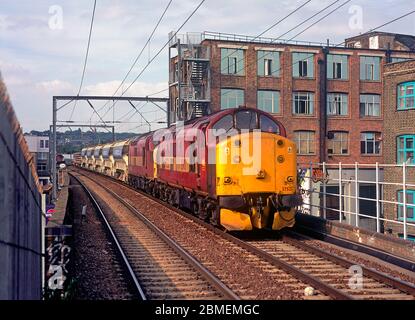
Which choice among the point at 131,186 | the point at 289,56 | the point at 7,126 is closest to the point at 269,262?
the point at 7,126

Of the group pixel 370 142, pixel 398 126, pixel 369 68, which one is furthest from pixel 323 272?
pixel 369 68

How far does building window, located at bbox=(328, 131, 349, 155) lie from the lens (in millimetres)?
44469

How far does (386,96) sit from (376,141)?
50.2ft

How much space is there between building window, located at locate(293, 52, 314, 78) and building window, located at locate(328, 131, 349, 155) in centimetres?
532

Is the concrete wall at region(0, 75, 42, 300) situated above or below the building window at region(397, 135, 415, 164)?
below

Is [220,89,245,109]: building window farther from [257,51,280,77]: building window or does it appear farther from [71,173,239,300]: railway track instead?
[71,173,239,300]: railway track

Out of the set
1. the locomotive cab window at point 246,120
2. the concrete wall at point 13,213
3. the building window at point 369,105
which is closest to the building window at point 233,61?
the building window at point 369,105

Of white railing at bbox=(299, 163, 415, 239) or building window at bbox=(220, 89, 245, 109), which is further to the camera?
building window at bbox=(220, 89, 245, 109)

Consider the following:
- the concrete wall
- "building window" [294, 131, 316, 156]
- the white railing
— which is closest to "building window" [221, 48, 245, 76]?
"building window" [294, 131, 316, 156]

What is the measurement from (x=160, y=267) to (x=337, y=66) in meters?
37.8

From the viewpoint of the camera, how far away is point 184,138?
57.3 ft

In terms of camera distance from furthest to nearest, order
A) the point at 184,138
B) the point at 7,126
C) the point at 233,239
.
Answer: the point at 184,138 → the point at 233,239 → the point at 7,126

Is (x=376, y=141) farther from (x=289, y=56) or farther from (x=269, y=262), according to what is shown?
(x=269, y=262)

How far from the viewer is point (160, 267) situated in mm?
10836
